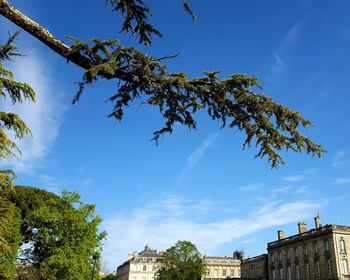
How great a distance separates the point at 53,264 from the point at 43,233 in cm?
395

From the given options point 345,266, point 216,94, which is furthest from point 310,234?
point 216,94

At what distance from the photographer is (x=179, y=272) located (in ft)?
218

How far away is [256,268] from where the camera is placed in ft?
233

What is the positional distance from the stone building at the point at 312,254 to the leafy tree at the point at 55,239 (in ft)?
98.2

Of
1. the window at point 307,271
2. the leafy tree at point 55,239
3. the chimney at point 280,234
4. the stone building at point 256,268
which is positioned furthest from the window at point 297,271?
the leafy tree at point 55,239

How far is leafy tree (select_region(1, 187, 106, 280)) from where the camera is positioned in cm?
3778

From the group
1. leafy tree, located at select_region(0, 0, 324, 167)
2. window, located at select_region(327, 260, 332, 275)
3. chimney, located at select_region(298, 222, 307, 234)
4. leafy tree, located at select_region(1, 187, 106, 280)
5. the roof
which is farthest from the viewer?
chimney, located at select_region(298, 222, 307, 234)

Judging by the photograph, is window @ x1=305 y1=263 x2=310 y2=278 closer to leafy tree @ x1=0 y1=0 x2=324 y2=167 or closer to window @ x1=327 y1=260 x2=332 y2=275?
window @ x1=327 y1=260 x2=332 y2=275

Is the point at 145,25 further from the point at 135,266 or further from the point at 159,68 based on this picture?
the point at 135,266

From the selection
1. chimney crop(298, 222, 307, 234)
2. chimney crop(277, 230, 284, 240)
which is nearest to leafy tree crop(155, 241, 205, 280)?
chimney crop(277, 230, 284, 240)

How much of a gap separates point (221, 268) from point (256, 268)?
24.1 m

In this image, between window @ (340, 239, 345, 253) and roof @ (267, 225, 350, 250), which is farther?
roof @ (267, 225, 350, 250)

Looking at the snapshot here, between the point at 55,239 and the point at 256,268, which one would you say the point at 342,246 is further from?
the point at 55,239

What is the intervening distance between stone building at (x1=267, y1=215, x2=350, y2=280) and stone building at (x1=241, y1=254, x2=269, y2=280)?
8.59 ft
